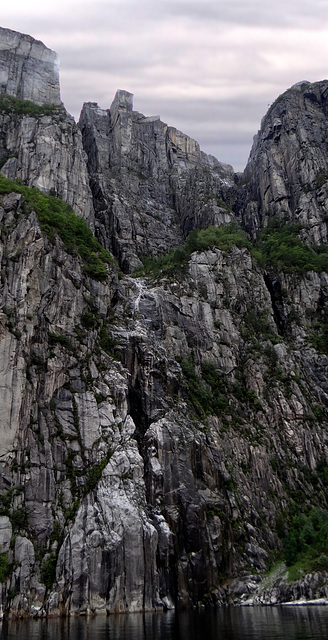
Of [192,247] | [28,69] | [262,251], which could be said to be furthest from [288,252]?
[28,69]

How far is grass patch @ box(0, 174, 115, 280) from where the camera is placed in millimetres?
75312

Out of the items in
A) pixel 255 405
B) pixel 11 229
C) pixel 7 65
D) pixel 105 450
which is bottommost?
pixel 105 450

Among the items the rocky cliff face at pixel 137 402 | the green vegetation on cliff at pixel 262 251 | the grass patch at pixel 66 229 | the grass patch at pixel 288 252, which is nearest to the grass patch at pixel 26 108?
the rocky cliff face at pixel 137 402

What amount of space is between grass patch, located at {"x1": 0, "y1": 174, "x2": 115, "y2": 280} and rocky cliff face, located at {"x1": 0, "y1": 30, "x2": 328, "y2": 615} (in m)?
0.45

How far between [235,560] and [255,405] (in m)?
23.4

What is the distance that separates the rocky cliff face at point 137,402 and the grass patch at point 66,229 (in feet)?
1.48

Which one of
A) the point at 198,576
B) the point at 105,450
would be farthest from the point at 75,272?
the point at 198,576

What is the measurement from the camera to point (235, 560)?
60.4 metres

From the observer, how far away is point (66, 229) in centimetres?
7925

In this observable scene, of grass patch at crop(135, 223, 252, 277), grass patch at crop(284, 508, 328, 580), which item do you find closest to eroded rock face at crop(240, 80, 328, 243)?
grass patch at crop(135, 223, 252, 277)

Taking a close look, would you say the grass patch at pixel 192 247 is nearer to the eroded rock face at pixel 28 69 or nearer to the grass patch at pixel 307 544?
the eroded rock face at pixel 28 69

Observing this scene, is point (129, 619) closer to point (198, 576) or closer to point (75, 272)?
point (198, 576)

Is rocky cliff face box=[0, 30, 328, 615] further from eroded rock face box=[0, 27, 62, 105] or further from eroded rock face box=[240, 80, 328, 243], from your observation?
eroded rock face box=[0, 27, 62, 105]

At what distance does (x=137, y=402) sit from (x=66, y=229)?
88.2 feet
